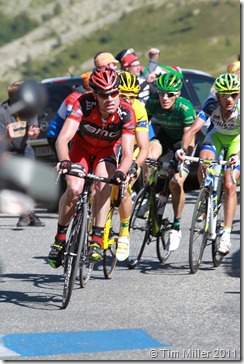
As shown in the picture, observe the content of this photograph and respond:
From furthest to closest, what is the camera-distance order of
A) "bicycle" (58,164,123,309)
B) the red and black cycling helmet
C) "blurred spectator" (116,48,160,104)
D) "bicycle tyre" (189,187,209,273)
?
"blurred spectator" (116,48,160,104) → "bicycle tyre" (189,187,209,273) → the red and black cycling helmet → "bicycle" (58,164,123,309)

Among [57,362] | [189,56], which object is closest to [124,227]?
[57,362]

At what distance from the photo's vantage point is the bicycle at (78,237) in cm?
790

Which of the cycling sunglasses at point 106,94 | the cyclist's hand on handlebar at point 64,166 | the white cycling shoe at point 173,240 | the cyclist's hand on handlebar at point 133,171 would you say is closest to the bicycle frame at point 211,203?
the white cycling shoe at point 173,240

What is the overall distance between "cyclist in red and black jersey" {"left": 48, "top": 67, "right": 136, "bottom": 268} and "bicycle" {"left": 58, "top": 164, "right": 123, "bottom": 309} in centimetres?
10

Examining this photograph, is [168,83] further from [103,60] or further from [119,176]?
[119,176]

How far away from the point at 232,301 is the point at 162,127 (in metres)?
2.84

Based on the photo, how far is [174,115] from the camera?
10422mm

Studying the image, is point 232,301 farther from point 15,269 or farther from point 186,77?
point 186,77

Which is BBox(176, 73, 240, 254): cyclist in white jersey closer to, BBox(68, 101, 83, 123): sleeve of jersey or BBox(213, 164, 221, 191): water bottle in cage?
BBox(213, 164, 221, 191): water bottle in cage

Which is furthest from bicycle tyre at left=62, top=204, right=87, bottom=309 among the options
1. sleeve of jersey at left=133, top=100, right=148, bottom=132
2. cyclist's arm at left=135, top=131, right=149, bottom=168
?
sleeve of jersey at left=133, top=100, right=148, bottom=132

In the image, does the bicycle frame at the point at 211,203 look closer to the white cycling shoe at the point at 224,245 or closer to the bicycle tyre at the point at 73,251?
the white cycling shoe at the point at 224,245

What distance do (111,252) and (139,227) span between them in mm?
660

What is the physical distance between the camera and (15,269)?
33.1ft

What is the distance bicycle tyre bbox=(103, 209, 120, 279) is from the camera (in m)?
9.27
